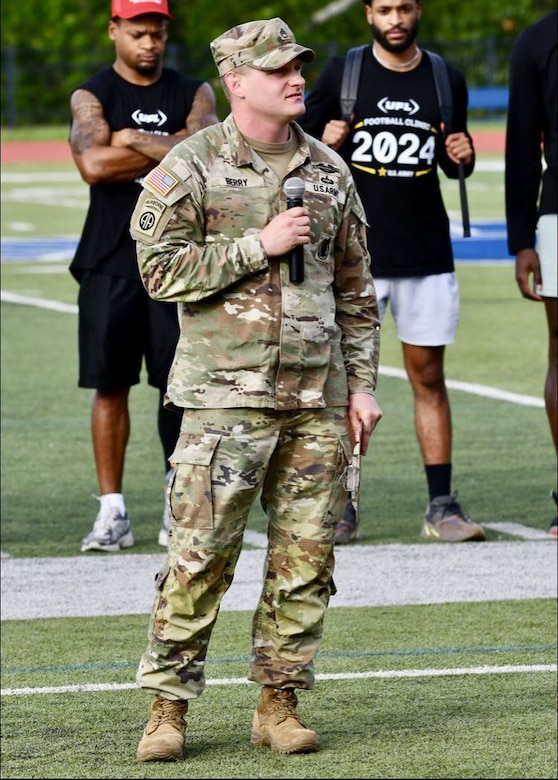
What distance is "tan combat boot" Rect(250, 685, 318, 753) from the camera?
4855 millimetres

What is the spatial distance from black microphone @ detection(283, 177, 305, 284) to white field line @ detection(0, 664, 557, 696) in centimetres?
164

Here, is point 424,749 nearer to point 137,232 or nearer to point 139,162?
point 137,232

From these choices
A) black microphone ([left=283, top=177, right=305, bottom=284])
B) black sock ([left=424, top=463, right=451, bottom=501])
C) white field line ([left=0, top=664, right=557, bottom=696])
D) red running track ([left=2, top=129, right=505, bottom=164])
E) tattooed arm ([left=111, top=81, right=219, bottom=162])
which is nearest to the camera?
black microphone ([left=283, top=177, right=305, bottom=284])

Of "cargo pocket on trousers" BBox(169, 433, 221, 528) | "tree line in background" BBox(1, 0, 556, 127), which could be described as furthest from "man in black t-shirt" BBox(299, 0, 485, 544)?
"tree line in background" BBox(1, 0, 556, 127)

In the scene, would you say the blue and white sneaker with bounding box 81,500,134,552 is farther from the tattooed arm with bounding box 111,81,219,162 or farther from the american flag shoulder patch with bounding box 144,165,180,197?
the american flag shoulder patch with bounding box 144,165,180,197

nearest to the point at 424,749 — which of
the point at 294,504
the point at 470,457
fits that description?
the point at 294,504

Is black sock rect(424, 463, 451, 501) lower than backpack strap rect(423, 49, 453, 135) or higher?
lower

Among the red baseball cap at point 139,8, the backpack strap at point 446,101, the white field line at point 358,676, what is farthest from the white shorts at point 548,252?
the white field line at point 358,676

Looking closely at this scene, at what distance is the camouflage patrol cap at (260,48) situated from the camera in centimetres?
475

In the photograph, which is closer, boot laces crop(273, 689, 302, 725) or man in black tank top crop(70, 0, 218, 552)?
boot laces crop(273, 689, 302, 725)

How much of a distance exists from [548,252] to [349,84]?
115 centimetres

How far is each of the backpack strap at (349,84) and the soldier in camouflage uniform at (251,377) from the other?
2.90 meters

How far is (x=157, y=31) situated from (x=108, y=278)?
1.11 metres

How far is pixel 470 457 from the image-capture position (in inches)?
400
